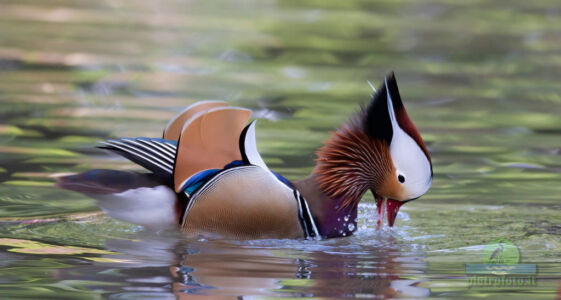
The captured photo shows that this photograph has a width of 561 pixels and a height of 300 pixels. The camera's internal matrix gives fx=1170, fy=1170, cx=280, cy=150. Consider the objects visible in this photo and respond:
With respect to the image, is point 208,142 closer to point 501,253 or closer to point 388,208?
point 388,208

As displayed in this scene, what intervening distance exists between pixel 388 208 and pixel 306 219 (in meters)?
0.51

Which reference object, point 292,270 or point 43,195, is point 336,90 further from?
point 292,270

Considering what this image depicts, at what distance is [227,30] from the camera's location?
13945 mm

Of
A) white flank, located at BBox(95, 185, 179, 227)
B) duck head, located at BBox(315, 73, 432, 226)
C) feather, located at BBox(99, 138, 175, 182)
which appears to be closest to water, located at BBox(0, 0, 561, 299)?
white flank, located at BBox(95, 185, 179, 227)

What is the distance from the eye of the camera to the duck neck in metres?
5.95

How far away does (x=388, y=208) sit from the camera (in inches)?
243

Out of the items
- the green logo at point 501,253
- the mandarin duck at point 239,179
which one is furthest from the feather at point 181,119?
the green logo at point 501,253

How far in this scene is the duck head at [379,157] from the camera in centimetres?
586

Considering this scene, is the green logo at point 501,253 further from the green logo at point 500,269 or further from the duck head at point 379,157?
the duck head at point 379,157

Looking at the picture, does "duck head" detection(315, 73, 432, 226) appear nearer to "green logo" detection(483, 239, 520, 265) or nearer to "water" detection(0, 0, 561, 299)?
"water" detection(0, 0, 561, 299)

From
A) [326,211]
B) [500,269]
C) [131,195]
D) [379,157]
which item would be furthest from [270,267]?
[500,269]

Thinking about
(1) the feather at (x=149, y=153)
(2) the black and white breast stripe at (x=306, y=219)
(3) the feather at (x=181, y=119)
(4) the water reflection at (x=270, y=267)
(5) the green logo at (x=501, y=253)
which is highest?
(3) the feather at (x=181, y=119)

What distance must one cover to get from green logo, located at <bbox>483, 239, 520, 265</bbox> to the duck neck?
28.6 inches

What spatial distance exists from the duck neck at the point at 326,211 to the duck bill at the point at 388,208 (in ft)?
0.62
